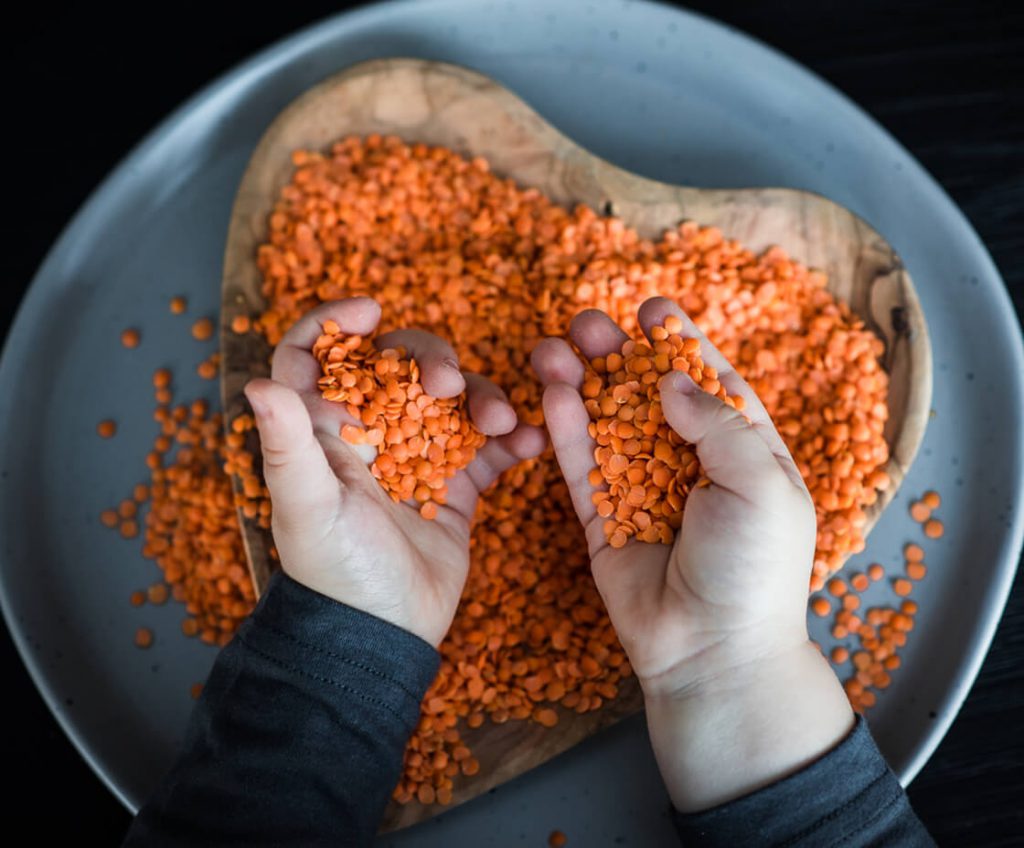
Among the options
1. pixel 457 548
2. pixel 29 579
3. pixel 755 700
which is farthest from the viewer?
pixel 29 579

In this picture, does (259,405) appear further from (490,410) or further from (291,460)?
(490,410)

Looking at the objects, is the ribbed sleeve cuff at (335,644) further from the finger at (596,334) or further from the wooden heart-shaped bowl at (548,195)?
the finger at (596,334)

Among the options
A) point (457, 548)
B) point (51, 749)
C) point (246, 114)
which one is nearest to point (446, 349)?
point (457, 548)

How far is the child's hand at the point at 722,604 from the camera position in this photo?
0.74 meters

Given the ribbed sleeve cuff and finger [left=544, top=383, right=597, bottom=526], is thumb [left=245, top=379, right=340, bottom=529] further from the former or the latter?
finger [left=544, top=383, right=597, bottom=526]

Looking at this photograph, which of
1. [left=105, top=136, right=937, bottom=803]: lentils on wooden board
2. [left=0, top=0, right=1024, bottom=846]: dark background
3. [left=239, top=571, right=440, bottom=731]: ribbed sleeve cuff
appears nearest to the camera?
[left=239, top=571, right=440, bottom=731]: ribbed sleeve cuff

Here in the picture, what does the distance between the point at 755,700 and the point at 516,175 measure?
0.63 meters

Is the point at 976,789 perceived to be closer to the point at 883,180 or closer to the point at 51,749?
the point at 883,180

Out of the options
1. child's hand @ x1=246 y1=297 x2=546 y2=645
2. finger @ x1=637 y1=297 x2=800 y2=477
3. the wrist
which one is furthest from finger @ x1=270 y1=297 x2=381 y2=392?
the wrist

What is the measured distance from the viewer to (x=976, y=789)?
1.06 metres

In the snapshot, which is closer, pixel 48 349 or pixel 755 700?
pixel 755 700

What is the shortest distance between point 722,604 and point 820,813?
0.20 meters

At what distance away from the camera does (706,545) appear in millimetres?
742

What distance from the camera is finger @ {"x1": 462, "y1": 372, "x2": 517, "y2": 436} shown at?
0.84 meters
